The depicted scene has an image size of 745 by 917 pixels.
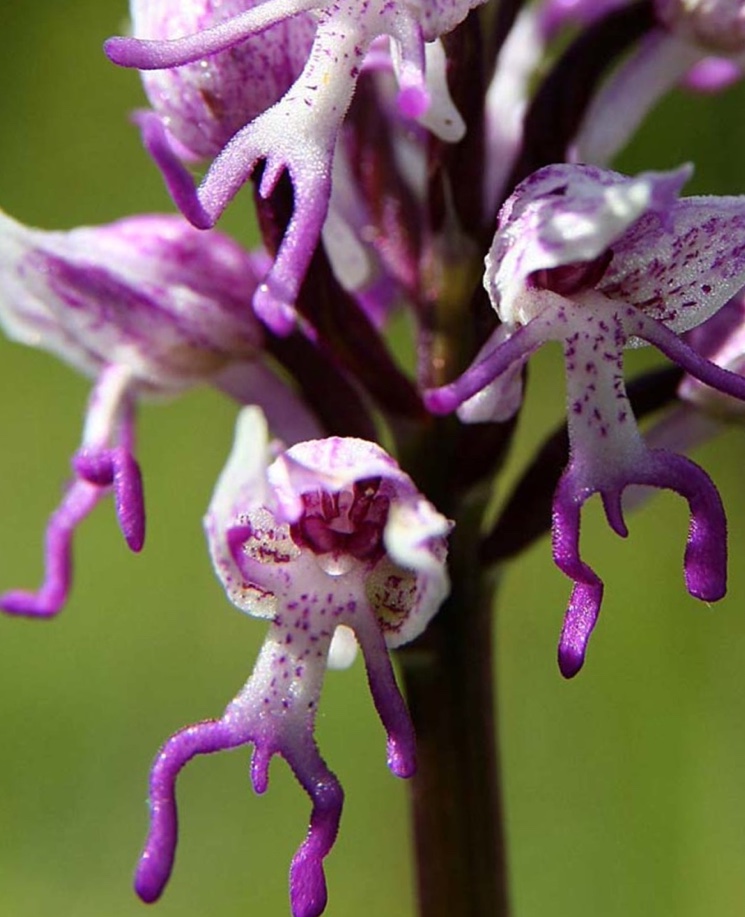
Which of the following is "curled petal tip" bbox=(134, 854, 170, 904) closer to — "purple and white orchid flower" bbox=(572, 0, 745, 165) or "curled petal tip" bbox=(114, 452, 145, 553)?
"curled petal tip" bbox=(114, 452, 145, 553)

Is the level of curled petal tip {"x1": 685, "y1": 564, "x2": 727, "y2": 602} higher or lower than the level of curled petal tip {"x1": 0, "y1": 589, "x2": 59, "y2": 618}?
higher

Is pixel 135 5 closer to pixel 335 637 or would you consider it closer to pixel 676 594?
pixel 335 637

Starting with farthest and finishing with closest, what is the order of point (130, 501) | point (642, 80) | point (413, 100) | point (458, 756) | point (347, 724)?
point (347, 724)
point (642, 80)
point (458, 756)
point (130, 501)
point (413, 100)

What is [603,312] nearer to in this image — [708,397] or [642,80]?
[708,397]

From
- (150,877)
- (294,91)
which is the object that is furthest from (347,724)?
(294,91)

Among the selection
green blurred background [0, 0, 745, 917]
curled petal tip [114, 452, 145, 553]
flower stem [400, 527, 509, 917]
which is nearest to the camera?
curled petal tip [114, 452, 145, 553]

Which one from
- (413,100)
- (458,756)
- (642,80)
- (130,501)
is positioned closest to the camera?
(413,100)

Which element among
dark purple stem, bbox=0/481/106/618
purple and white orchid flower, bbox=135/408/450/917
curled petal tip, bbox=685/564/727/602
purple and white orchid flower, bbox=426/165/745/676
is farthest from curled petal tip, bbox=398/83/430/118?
dark purple stem, bbox=0/481/106/618
